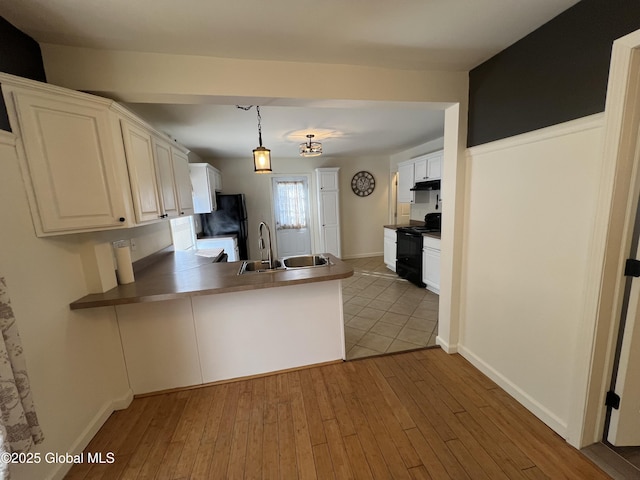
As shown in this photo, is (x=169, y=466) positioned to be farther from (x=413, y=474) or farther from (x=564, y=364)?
(x=564, y=364)

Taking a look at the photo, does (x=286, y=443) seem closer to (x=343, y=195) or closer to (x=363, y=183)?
(x=343, y=195)

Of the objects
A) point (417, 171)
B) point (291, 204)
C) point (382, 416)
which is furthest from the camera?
point (291, 204)

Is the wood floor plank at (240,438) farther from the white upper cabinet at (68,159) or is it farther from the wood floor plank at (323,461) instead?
the white upper cabinet at (68,159)

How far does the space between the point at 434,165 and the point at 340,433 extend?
12.5 feet

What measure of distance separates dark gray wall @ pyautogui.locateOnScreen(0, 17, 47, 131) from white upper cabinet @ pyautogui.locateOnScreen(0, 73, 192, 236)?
105 millimetres

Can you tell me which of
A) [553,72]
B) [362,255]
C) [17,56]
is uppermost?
[17,56]

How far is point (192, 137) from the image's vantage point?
11.6 feet

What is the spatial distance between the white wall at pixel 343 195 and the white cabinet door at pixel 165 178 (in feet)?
9.80

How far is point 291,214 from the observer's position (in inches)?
233

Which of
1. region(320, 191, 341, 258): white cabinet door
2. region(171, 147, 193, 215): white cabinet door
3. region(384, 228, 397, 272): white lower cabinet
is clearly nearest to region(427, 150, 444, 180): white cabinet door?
region(384, 228, 397, 272): white lower cabinet

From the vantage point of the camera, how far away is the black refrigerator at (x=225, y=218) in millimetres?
4578

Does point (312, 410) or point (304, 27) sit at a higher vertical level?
point (304, 27)

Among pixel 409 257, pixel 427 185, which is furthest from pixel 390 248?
pixel 427 185

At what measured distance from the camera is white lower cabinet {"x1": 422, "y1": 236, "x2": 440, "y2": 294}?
3660 mm
